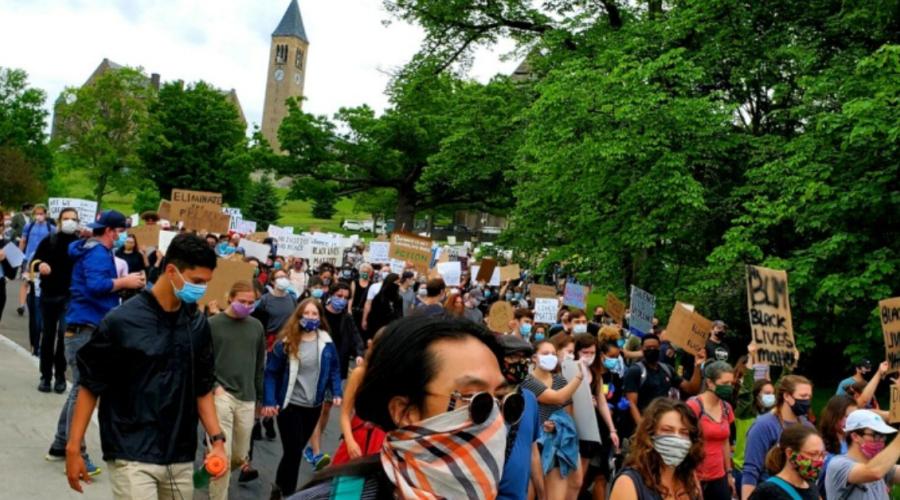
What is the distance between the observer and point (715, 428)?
6441 mm

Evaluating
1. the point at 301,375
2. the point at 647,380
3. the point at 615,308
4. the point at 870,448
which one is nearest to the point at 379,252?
the point at 615,308

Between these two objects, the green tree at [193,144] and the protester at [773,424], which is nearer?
the protester at [773,424]

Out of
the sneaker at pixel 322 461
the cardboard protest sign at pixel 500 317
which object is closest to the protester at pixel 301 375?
the sneaker at pixel 322 461

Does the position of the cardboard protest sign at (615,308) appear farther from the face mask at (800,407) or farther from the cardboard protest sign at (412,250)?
the face mask at (800,407)

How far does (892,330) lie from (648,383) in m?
2.29

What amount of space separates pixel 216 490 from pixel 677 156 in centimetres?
1123

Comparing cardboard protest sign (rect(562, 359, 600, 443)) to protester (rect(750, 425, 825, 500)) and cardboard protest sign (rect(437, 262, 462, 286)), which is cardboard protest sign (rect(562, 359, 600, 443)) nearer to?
protester (rect(750, 425, 825, 500))

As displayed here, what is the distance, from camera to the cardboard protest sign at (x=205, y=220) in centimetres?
1911

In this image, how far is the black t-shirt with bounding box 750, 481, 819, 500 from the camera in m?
4.60

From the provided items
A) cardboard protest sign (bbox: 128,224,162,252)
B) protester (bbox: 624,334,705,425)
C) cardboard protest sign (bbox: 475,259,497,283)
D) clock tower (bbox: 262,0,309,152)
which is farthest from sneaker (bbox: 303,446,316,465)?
clock tower (bbox: 262,0,309,152)

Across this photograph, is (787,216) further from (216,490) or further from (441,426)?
(441,426)

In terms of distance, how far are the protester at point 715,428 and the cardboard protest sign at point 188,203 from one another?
579 inches

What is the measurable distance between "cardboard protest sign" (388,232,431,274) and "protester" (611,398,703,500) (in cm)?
1427

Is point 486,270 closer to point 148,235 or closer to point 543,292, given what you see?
point 543,292
